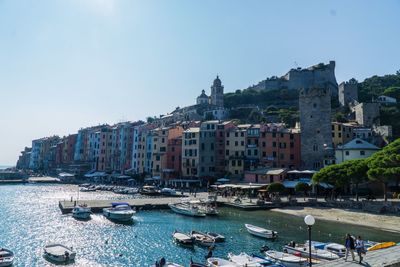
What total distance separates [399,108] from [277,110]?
35680 mm

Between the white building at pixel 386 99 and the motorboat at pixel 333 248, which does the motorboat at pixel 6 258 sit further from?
the white building at pixel 386 99

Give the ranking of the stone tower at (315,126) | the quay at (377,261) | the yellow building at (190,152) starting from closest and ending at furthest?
the quay at (377,261) < the stone tower at (315,126) < the yellow building at (190,152)

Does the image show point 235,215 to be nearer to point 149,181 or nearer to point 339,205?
point 339,205

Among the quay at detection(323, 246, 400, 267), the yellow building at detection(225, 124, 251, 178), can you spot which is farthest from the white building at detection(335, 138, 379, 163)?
the quay at detection(323, 246, 400, 267)

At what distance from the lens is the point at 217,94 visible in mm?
134750

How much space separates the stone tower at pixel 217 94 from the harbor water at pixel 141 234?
85056 millimetres

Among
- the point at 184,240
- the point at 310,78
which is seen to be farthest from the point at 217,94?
the point at 184,240

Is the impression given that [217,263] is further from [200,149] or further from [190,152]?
[190,152]

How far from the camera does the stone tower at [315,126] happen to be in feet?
233

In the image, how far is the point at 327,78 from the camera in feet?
429

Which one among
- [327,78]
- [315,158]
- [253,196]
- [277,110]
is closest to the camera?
[253,196]

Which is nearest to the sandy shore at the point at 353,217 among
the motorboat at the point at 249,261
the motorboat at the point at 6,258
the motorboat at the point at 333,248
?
the motorboat at the point at 333,248

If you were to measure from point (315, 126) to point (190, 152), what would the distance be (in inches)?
1093

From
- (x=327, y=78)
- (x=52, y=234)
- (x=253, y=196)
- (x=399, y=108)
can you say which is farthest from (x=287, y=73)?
(x=52, y=234)
